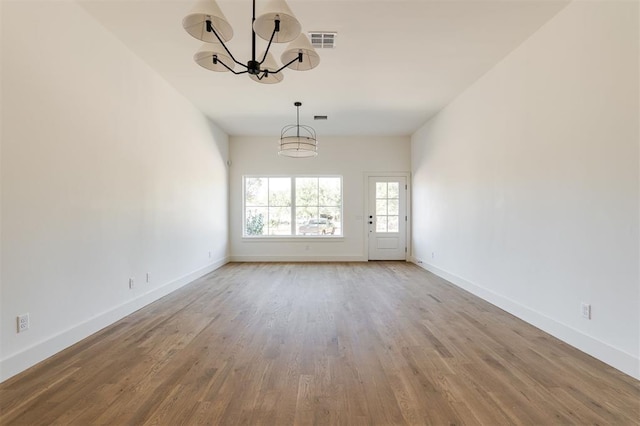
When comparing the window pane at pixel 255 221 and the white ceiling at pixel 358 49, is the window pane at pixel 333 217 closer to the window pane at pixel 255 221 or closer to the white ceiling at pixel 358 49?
the window pane at pixel 255 221

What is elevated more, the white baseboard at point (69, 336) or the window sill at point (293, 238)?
the window sill at point (293, 238)

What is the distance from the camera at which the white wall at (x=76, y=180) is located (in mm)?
2197

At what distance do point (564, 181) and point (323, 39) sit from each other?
2.66 meters

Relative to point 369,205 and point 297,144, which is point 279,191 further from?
point 297,144

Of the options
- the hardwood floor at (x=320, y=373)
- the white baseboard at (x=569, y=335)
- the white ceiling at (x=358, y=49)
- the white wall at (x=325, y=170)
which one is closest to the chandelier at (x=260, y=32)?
the white ceiling at (x=358, y=49)

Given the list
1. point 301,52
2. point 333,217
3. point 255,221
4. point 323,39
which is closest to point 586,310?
point 301,52

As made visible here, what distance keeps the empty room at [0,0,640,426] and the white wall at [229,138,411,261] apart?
2136 millimetres

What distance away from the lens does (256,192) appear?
7469mm

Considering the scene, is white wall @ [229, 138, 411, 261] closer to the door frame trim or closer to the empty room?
the door frame trim

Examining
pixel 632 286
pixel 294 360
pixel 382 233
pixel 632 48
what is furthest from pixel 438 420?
pixel 382 233

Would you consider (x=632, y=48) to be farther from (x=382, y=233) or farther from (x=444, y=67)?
(x=382, y=233)

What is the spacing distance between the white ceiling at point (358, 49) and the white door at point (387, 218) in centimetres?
214

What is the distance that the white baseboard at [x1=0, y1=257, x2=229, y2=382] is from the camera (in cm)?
214

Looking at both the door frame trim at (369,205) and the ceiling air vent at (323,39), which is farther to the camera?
the door frame trim at (369,205)
